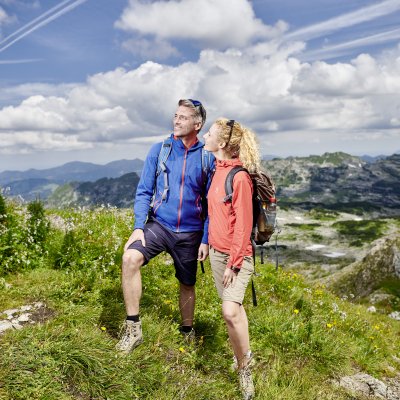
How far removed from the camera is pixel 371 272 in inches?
2387

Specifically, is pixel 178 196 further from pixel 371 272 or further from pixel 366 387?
pixel 371 272

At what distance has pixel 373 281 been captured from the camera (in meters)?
59.0

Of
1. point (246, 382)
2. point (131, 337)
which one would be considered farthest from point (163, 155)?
point (246, 382)

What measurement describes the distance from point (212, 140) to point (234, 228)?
4.31 feet

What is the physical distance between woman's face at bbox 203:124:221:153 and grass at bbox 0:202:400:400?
9.61 feet

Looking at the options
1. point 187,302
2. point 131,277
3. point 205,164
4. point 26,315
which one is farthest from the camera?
point 187,302

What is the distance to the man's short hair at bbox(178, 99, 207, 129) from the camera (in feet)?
19.8

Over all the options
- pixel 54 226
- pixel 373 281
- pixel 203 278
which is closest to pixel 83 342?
pixel 203 278

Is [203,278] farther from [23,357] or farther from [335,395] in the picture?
[23,357]

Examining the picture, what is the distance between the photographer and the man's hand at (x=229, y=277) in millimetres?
5297

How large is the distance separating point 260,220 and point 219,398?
242cm

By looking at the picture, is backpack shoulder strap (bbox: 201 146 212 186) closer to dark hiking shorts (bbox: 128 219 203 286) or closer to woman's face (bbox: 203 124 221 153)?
woman's face (bbox: 203 124 221 153)

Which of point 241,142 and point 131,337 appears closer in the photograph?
point 131,337

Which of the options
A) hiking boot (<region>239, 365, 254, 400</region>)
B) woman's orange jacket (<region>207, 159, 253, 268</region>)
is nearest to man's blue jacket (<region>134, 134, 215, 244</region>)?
woman's orange jacket (<region>207, 159, 253, 268</region>)
